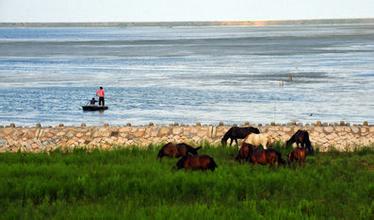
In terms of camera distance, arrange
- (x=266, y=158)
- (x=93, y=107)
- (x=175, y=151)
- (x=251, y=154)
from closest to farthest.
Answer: (x=266, y=158)
(x=251, y=154)
(x=175, y=151)
(x=93, y=107)

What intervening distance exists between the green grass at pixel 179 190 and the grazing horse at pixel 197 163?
16.7 inches

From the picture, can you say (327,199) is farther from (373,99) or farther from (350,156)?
(373,99)

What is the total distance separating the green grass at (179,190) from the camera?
15055 millimetres

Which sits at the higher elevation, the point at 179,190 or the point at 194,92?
the point at 194,92

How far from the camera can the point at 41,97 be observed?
195 feet

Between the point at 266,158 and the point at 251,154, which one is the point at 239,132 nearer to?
the point at 251,154

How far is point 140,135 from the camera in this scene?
101 ft

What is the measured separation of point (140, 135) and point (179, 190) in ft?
44.3

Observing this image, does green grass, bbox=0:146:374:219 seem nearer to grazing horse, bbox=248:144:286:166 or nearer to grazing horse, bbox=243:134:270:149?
grazing horse, bbox=248:144:286:166

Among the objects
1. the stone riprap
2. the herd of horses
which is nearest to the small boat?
the stone riprap

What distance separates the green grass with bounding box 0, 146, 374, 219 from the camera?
1505 cm

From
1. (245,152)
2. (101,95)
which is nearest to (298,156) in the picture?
(245,152)

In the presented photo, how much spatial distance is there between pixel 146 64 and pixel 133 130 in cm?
6937

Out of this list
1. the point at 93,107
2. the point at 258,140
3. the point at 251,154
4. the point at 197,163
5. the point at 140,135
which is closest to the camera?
the point at 197,163
